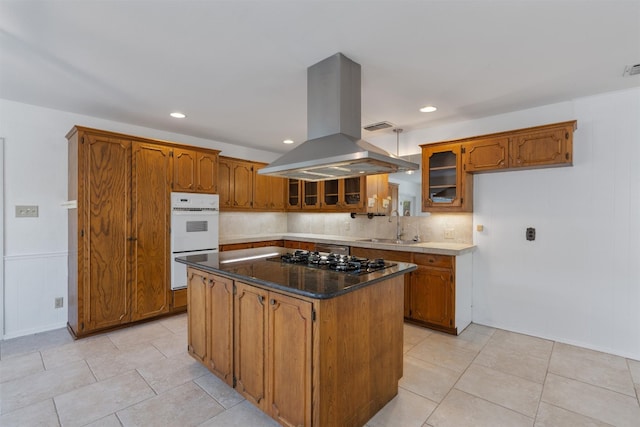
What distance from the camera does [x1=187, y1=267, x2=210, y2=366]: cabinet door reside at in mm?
2469

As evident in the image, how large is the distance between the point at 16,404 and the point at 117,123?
3.09 m

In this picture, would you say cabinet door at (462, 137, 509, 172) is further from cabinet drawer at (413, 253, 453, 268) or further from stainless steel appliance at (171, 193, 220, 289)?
stainless steel appliance at (171, 193, 220, 289)

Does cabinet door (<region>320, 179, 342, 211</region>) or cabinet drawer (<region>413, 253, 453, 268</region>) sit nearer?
cabinet drawer (<region>413, 253, 453, 268</region>)

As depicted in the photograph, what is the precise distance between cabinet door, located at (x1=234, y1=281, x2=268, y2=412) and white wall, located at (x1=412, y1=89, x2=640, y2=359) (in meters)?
2.95

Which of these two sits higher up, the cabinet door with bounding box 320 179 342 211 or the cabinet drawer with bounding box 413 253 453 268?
the cabinet door with bounding box 320 179 342 211

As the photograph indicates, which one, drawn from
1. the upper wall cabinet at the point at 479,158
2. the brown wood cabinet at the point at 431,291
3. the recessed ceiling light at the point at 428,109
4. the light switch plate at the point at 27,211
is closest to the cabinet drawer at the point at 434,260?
the brown wood cabinet at the point at 431,291

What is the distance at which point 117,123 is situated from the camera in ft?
12.6

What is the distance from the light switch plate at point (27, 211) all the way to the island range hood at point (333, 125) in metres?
2.91

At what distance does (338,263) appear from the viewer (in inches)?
92.3

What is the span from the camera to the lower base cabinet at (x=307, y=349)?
5.35ft

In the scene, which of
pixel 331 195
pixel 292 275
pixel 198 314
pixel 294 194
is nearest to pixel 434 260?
pixel 292 275

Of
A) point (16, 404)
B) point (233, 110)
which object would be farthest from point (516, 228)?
point (16, 404)

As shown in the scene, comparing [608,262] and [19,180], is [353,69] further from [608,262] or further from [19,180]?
[19,180]

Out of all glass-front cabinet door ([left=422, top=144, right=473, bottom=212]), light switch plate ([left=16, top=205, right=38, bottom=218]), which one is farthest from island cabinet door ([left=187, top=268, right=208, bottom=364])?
glass-front cabinet door ([left=422, top=144, right=473, bottom=212])
